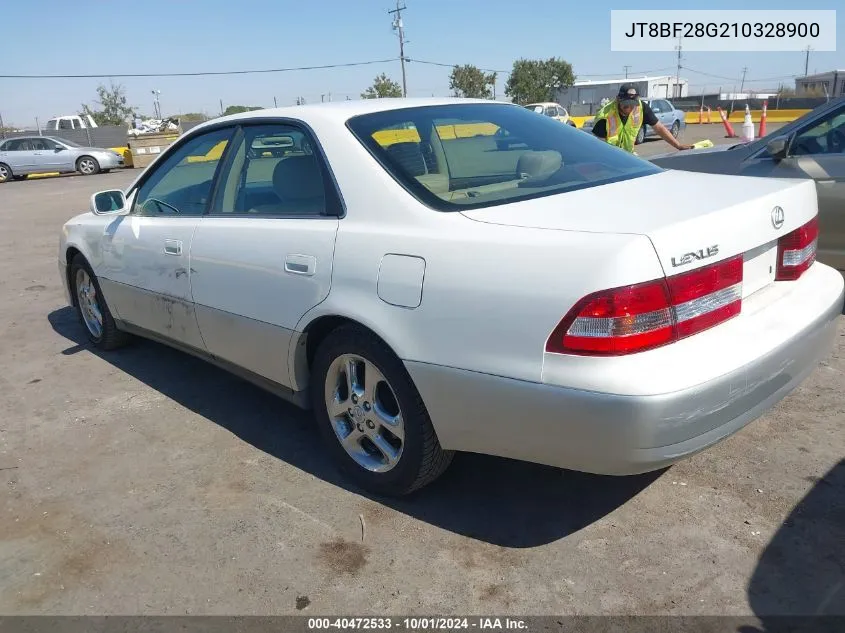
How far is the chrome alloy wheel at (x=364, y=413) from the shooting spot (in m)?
2.83

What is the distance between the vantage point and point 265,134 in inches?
135

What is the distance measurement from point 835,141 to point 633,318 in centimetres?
370

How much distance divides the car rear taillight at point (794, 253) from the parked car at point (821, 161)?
6.69ft

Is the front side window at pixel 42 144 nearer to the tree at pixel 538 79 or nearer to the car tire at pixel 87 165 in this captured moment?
the car tire at pixel 87 165

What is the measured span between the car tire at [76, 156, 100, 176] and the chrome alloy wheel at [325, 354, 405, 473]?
2585 cm

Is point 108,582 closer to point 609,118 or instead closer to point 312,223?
point 312,223

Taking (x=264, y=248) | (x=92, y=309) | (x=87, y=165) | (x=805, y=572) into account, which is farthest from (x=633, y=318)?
(x=87, y=165)

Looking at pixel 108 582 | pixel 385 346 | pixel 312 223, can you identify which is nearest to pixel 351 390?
pixel 385 346

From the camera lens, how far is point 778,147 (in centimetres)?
487

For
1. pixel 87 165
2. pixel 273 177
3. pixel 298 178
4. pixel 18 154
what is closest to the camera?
pixel 298 178

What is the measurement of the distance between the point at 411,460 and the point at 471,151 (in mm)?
1459

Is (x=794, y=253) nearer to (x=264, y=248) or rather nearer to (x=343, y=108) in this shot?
(x=343, y=108)

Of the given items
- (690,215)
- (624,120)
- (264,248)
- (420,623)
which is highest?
(624,120)

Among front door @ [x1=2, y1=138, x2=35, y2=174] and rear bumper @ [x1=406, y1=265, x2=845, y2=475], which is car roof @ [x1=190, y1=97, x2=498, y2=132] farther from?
front door @ [x1=2, y1=138, x2=35, y2=174]
